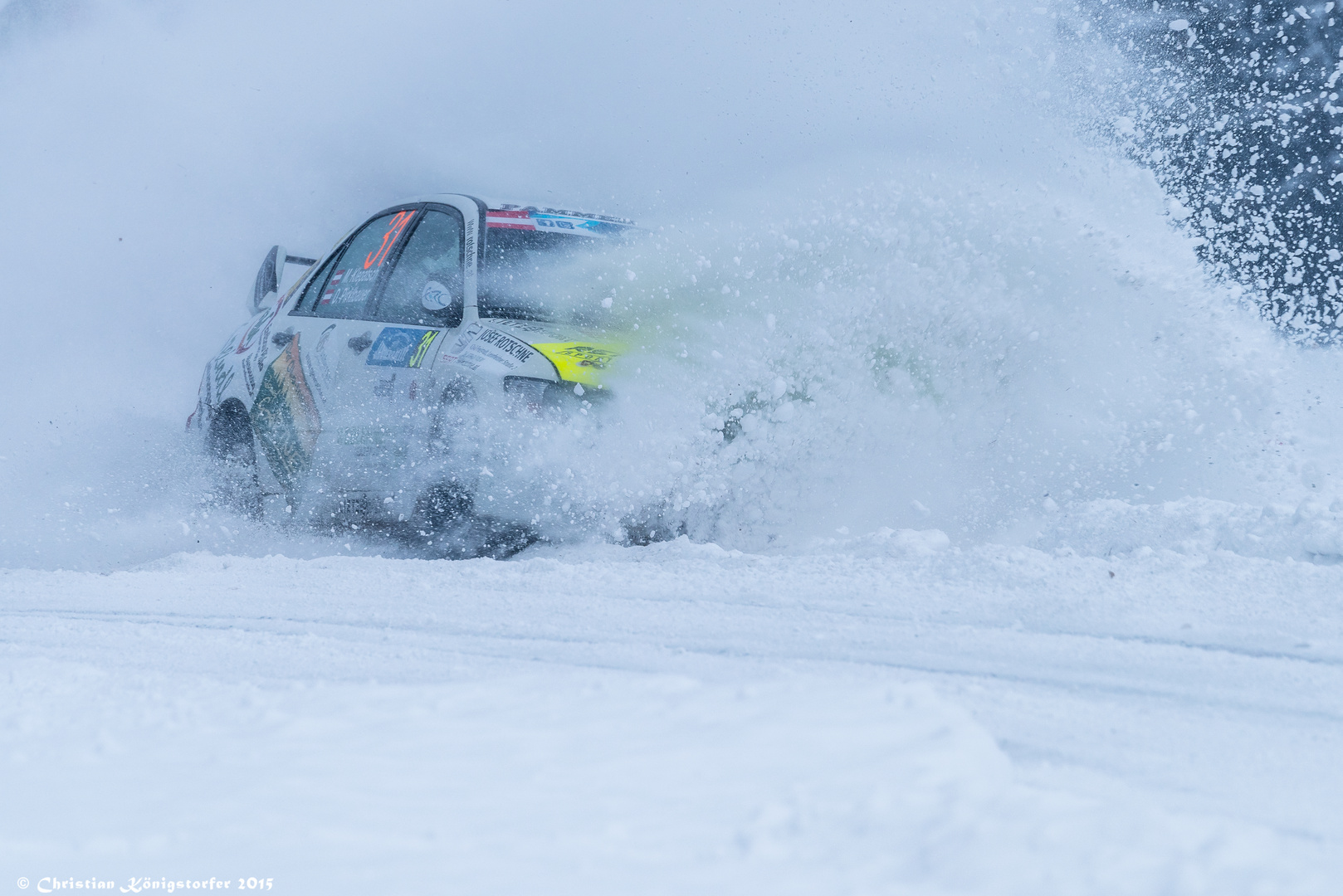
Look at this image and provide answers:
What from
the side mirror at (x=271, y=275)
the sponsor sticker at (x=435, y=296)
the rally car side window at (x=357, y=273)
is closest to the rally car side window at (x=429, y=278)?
the sponsor sticker at (x=435, y=296)

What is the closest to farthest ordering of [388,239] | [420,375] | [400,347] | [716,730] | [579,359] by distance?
[716,730] → [579,359] → [420,375] → [400,347] → [388,239]

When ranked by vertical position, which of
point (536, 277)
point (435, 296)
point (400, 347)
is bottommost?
point (400, 347)

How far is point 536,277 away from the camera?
4.19 meters

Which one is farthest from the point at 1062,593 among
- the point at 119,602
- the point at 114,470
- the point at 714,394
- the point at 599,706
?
the point at 114,470

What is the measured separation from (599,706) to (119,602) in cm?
218

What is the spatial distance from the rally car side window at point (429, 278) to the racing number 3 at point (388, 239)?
135mm

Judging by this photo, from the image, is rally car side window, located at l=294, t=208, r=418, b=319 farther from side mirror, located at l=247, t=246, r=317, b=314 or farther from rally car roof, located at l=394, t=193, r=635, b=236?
side mirror, located at l=247, t=246, r=317, b=314

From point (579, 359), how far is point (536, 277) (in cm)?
64

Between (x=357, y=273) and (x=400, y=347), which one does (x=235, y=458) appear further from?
(x=400, y=347)

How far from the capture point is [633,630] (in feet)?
8.54

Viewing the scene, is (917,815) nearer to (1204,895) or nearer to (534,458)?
(1204,895)

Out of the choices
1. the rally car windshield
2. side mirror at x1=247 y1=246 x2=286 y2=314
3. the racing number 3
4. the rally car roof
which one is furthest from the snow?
side mirror at x1=247 y1=246 x2=286 y2=314

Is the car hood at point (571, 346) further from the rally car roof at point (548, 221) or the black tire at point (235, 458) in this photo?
the black tire at point (235, 458)

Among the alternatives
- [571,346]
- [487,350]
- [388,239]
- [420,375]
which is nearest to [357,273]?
[388,239]
